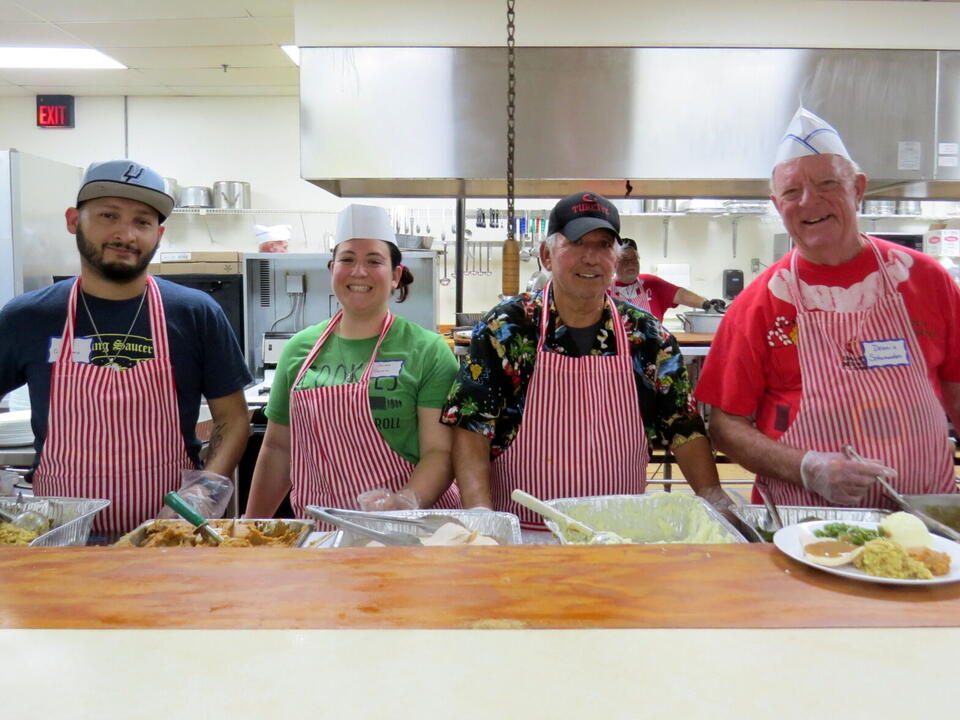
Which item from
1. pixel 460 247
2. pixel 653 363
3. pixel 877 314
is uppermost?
pixel 460 247

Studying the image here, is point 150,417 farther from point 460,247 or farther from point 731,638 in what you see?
point 460,247

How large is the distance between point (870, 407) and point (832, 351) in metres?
0.16

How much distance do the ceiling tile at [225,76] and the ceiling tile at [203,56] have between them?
0.49 ft

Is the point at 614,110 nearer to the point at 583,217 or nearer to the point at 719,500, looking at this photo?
the point at 583,217

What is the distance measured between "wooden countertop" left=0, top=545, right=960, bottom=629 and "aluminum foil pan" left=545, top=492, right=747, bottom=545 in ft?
1.35

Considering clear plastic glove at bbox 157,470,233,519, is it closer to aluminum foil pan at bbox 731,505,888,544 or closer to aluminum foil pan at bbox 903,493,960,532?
aluminum foil pan at bbox 731,505,888,544

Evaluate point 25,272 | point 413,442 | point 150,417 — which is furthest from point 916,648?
point 25,272

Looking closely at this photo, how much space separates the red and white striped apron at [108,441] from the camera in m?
1.93

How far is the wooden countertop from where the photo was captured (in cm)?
97

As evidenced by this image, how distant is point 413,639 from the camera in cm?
93

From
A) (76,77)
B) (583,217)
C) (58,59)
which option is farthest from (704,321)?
(76,77)

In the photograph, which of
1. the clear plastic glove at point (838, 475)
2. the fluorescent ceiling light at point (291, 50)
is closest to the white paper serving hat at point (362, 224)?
Result: the clear plastic glove at point (838, 475)

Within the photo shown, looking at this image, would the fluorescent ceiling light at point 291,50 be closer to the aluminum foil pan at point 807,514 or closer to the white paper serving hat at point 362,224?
the white paper serving hat at point 362,224

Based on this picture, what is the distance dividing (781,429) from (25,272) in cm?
499
